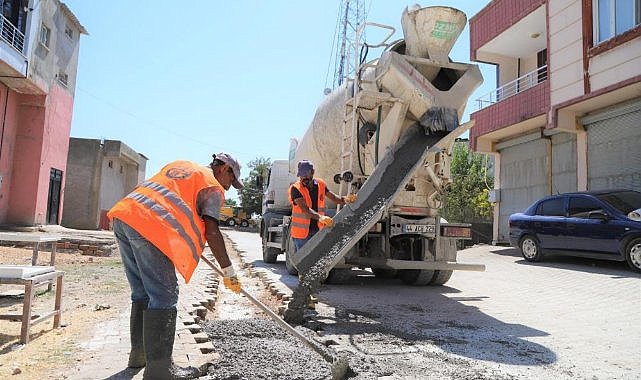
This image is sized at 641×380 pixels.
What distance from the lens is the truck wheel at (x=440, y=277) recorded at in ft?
25.4

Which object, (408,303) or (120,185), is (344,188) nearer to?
(408,303)

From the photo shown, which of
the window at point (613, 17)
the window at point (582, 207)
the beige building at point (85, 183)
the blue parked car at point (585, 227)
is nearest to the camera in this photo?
the blue parked car at point (585, 227)

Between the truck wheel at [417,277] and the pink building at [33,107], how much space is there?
13.1 m

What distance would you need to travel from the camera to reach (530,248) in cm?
1123

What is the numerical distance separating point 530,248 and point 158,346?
10.1 m

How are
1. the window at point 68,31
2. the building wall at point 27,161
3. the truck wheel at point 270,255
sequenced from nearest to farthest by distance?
1. the truck wheel at point 270,255
2. the building wall at point 27,161
3. the window at point 68,31

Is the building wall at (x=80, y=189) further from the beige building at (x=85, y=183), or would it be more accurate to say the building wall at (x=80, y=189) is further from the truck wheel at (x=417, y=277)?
the truck wheel at (x=417, y=277)

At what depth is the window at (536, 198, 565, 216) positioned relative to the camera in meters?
10.4

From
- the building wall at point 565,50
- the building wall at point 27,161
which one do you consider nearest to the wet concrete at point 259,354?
the building wall at point 565,50

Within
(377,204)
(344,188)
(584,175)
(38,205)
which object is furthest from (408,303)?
(38,205)

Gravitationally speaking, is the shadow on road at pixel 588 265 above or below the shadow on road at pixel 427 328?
above

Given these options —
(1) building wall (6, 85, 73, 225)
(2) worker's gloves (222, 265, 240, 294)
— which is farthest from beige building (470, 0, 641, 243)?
(1) building wall (6, 85, 73, 225)

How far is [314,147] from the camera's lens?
8.54 metres

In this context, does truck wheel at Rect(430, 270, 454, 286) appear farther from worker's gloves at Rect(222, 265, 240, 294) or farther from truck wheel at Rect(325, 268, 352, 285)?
worker's gloves at Rect(222, 265, 240, 294)
